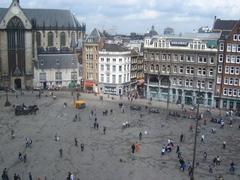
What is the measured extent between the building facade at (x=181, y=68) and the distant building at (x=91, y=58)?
46.8 feet

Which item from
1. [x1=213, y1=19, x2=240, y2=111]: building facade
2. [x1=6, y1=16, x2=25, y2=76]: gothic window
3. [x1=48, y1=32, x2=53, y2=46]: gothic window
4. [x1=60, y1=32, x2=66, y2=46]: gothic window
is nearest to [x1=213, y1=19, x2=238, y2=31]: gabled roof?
[x1=213, y1=19, x2=240, y2=111]: building facade

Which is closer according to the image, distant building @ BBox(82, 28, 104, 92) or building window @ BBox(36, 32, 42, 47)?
distant building @ BBox(82, 28, 104, 92)

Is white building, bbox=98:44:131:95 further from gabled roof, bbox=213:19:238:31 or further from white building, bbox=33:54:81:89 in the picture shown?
gabled roof, bbox=213:19:238:31

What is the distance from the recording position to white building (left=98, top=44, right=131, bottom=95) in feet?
Answer: 312

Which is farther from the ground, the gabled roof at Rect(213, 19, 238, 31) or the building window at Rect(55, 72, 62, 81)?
the gabled roof at Rect(213, 19, 238, 31)

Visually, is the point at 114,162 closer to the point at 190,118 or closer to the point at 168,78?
the point at 190,118

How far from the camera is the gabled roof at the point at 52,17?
117188mm

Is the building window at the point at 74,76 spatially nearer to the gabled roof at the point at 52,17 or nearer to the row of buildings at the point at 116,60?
the row of buildings at the point at 116,60

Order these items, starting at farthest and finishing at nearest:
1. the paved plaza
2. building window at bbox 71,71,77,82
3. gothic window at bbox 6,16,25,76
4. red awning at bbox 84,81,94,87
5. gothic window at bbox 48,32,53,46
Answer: gothic window at bbox 48,32,53,46, building window at bbox 71,71,77,82, gothic window at bbox 6,16,25,76, red awning at bbox 84,81,94,87, the paved plaza

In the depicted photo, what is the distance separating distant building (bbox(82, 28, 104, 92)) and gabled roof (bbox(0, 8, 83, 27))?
22.9 meters

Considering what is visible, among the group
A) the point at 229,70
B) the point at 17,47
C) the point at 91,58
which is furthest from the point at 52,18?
the point at 229,70

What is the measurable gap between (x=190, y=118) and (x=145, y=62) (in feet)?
78.8

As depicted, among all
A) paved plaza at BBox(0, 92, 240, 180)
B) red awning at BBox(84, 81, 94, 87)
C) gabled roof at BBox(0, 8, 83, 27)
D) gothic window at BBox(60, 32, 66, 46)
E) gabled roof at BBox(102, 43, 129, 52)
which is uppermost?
gabled roof at BBox(0, 8, 83, 27)

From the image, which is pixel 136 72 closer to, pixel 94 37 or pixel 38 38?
pixel 94 37
